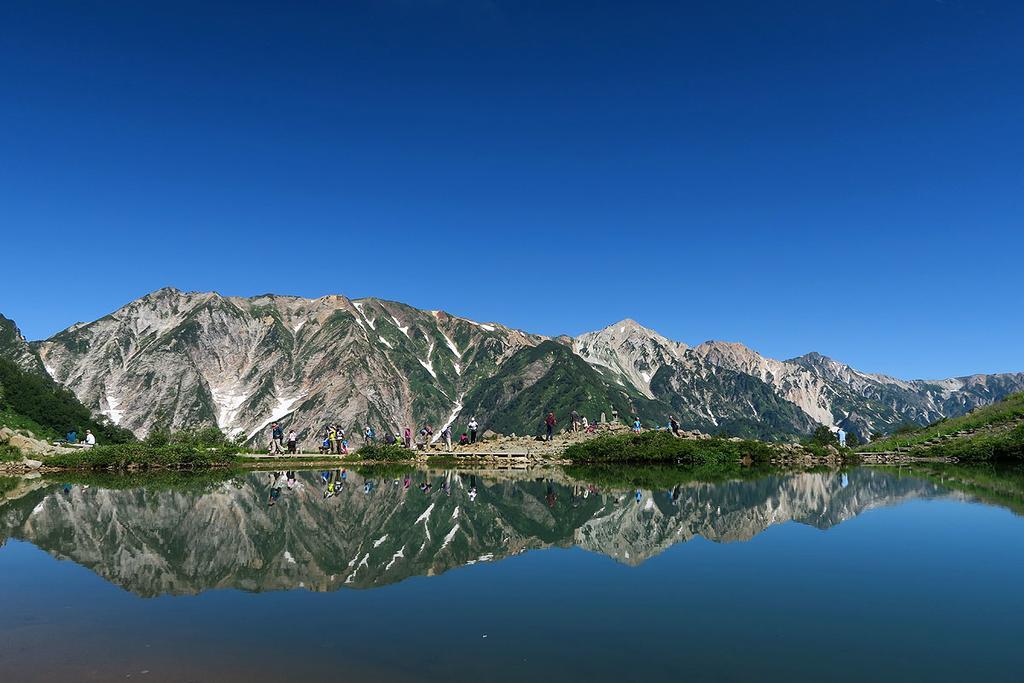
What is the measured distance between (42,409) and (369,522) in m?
67.2

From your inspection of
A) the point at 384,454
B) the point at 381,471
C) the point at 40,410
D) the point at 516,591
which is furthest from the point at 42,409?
the point at 516,591

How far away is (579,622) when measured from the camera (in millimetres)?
11781

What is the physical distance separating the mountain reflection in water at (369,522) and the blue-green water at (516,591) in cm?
15

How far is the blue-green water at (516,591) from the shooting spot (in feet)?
32.7

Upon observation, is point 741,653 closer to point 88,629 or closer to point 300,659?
point 300,659

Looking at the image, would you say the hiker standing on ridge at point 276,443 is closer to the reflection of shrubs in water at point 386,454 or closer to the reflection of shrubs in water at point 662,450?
the reflection of shrubs in water at point 386,454

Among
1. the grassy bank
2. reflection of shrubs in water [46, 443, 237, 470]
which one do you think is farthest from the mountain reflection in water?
the grassy bank

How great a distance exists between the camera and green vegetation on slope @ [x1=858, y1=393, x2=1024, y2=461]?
150ft

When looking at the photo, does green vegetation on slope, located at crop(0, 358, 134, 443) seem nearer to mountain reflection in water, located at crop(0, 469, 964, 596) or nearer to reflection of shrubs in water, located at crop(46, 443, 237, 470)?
reflection of shrubs in water, located at crop(46, 443, 237, 470)

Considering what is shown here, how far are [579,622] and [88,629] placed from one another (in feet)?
29.9

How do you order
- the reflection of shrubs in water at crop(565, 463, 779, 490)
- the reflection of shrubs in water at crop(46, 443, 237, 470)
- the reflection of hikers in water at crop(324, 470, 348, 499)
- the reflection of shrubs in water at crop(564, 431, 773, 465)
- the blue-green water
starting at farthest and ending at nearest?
the reflection of shrubs in water at crop(564, 431, 773, 465) < the reflection of shrubs in water at crop(46, 443, 237, 470) < the reflection of shrubs in water at crop(565, 463, 779, 490) < the reflection of hikers in water at crop(324, 470, 348, 499) < the blue-green water

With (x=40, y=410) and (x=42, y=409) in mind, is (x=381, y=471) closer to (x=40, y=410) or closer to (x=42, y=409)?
(x=40, y=410)

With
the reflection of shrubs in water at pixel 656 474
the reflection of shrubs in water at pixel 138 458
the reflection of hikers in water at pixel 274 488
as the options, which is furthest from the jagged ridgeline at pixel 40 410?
the reflection of shrubs in water at pixel 656 474

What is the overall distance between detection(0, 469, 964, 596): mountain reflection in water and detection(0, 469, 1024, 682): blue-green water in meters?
0.15
